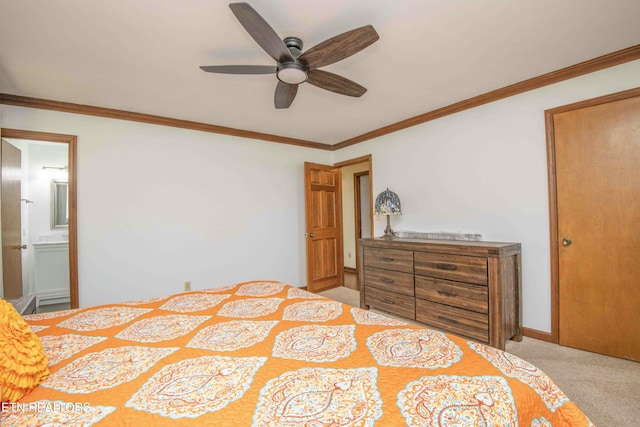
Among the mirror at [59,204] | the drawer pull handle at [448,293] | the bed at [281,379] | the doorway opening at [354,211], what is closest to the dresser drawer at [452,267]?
the drawer pull handle at [448,293]

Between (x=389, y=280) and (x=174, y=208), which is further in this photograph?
(x=174, y=208)

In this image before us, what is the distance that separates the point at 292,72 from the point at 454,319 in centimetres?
243

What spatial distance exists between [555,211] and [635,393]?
1328mm

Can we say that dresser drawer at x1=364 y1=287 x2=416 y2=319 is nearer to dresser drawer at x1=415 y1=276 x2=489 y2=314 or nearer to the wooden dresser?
the wooden dresser

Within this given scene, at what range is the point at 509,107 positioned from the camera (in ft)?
9.07

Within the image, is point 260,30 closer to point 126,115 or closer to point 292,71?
point 292,71

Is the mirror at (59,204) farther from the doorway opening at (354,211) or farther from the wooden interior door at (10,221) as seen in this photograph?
the doorway opening at (354,211)

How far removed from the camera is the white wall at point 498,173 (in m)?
2.54

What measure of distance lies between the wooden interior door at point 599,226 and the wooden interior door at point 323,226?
9.28 feet

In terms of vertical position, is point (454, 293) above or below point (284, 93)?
below

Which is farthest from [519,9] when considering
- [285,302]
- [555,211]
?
[285,302]

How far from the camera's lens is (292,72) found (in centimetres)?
183

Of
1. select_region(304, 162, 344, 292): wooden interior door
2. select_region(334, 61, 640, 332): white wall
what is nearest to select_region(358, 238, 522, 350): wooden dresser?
select_region(334, 61, 640, 332): white wall

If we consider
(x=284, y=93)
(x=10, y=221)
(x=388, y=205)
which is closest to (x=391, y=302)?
(x=388, y=205)
